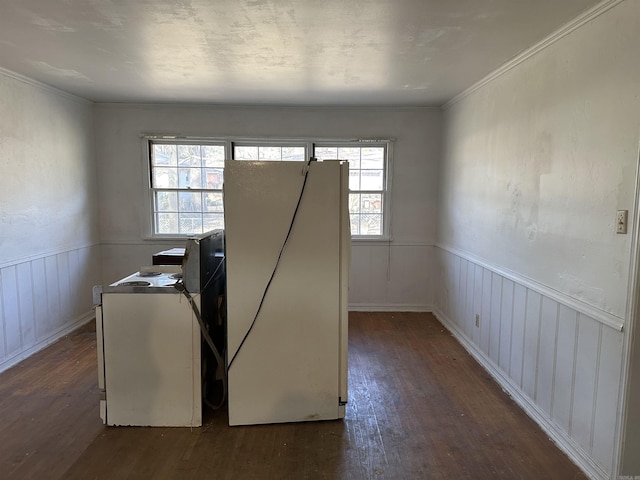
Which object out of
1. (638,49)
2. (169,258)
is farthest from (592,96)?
(169,258)

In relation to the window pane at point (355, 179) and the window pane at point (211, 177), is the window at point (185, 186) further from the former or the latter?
the window pane at point (355, 179)

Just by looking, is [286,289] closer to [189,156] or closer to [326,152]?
[326,152]

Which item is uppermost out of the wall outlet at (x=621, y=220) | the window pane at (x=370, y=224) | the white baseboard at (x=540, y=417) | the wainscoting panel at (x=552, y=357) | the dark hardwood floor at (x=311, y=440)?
the wall outlet at (x=621, y=220)

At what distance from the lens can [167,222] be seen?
15.6 feet

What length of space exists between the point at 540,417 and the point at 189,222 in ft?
13.1

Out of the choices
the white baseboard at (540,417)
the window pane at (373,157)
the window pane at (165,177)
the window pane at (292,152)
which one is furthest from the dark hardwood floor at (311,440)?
the window pane at (292,152)

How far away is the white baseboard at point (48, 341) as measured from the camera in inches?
129

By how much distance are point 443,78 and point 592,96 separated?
5.06ft

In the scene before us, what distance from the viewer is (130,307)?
7.73 ft

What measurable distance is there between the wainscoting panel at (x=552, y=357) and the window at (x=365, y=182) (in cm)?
136

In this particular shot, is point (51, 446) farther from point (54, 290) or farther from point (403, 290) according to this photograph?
point (403, 290)

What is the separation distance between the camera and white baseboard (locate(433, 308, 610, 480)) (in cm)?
206

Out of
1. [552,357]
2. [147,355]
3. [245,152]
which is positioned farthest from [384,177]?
[147,355]

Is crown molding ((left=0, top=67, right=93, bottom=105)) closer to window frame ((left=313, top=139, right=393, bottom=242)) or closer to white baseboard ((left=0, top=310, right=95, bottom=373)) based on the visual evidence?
white baseboard ((left=0, top=310, right=95, bottom=373))
